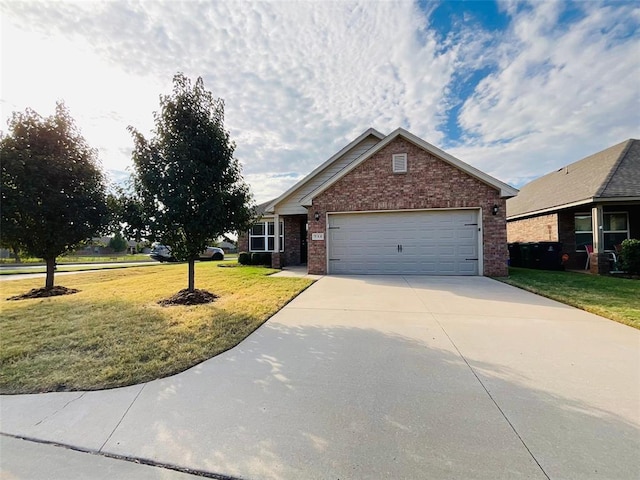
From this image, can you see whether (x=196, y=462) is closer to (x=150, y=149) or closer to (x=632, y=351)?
(x=632, y=351)

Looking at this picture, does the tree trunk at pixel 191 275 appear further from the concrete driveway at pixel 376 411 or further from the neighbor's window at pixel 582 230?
the neighbor's window at pixel 582 230

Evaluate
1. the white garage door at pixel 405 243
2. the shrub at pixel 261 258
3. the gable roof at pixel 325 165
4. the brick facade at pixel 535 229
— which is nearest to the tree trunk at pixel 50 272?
the gable roof at pixel 325 165

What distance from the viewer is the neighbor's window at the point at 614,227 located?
12.6 m

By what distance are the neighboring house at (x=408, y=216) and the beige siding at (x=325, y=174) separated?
9.40 ft

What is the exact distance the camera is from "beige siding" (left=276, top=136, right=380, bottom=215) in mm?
14238

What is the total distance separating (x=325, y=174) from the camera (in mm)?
14359

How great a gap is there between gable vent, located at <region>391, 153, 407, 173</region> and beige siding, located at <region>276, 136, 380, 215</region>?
368 centimetres

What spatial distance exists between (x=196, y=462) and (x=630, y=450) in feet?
10.2

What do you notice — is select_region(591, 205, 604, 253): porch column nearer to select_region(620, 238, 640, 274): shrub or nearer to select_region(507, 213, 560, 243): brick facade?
select_region(620, 238, 640, 274): shrub

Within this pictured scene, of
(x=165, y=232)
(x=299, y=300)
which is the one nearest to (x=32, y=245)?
(x=165, y=232)

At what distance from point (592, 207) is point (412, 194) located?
7613 mm

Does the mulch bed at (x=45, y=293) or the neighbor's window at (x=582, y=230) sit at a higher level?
the neighbor's window at (x=582, y=230)

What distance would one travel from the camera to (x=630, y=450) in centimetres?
205

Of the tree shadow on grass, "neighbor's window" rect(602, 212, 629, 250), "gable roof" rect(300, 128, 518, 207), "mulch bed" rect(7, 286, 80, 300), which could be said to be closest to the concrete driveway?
the tree shadow on grass
